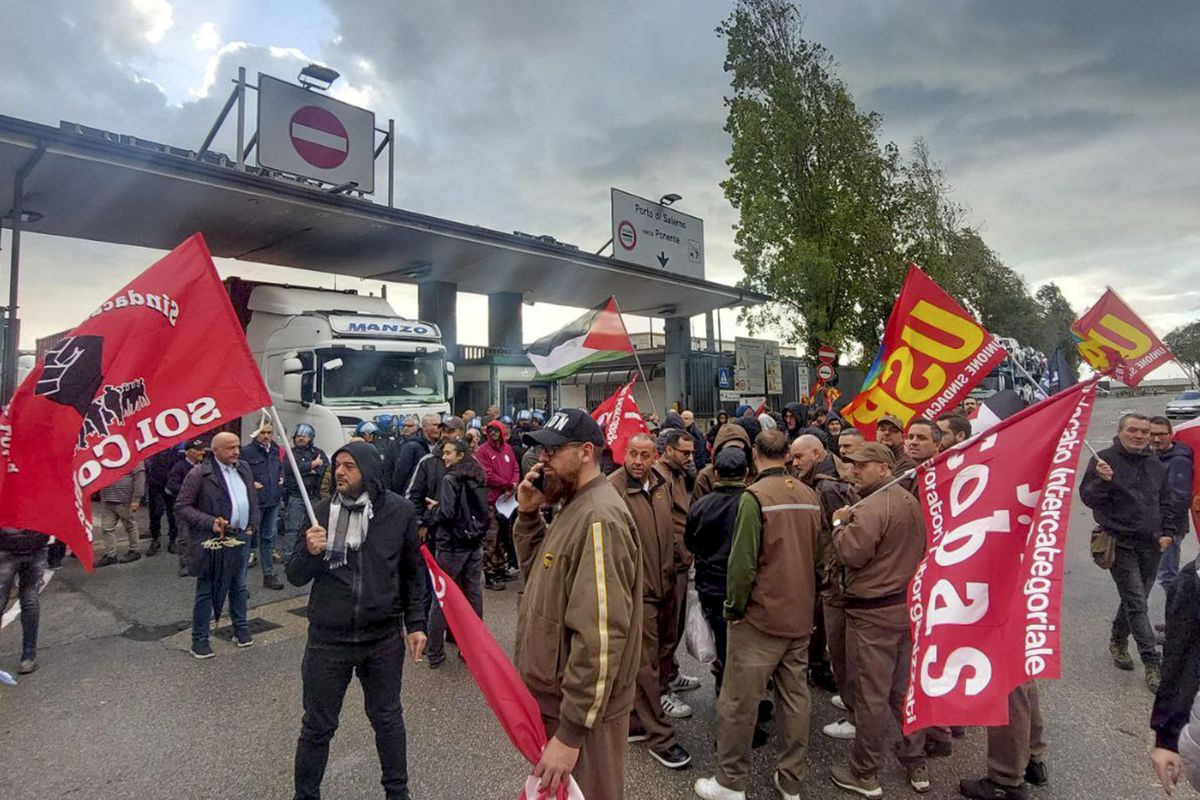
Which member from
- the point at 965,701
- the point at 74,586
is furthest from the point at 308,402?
the point at 965,701

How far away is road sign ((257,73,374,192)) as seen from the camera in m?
12.5

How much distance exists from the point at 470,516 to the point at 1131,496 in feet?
16.7

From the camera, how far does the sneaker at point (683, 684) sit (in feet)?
15.7

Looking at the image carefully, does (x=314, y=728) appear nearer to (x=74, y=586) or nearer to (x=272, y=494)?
(x=272, y=494)

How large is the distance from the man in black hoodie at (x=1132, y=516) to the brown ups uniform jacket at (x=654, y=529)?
325 centimetres

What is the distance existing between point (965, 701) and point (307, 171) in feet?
45.6

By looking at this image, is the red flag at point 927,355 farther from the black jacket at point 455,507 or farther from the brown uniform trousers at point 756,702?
the black jacket at point 455,507

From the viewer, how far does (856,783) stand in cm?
347

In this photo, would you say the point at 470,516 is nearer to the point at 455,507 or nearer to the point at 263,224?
the point at 455,507

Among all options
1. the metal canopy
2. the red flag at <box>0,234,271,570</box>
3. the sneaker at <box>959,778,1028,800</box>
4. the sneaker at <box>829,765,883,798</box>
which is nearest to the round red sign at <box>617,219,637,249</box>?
the metal canopy

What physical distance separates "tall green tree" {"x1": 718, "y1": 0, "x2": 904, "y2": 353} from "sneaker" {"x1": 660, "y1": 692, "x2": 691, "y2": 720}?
646 inches

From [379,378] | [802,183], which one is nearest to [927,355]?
[379,378]

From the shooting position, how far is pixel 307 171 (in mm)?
12992

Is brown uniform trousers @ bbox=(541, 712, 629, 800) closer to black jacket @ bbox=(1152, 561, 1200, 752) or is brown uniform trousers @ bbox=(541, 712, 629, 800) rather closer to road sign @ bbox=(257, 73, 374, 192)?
black jacket @ bbox=(1152, 561, 1200, 752)
